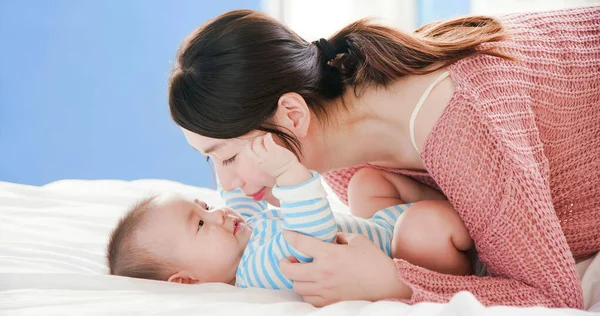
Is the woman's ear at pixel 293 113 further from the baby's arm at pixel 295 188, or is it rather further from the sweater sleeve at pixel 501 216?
the sweater sleeve at pixel 501 216

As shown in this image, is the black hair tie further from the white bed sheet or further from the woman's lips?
the white bed sheet

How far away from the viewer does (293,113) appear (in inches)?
52.8

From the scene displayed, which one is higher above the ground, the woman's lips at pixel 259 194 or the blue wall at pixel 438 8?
the blue wall at pixel 438 8

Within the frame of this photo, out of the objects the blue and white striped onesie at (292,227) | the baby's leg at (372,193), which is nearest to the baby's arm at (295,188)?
the blue and white striped onesie at (292,227)

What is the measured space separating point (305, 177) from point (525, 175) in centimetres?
36

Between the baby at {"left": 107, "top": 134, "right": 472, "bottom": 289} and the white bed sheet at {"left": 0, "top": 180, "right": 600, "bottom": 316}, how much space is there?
7cm

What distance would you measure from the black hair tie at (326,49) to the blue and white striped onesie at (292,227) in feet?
0.99

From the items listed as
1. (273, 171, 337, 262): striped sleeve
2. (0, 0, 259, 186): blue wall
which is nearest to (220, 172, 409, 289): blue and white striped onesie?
(273, 171, 337, 262): striped sleeve

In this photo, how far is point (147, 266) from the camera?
52.3 inches

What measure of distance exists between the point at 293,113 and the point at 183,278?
1.23 feet

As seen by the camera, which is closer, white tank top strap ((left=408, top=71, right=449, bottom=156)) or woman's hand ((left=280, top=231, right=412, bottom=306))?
woman's hand ((left=280, top=231, right=412, bottom=306))

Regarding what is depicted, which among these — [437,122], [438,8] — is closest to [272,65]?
[437,122]

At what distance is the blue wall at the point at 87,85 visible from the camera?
9.91 feet

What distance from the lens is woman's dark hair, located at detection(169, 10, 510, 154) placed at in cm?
128
